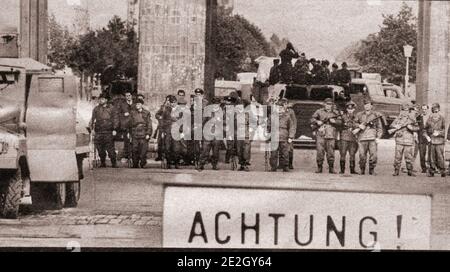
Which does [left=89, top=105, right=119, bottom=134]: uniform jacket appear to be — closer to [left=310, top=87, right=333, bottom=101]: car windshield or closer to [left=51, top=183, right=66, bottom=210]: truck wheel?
[left=51, top=183, right=66, bottom=210]: truck wheel

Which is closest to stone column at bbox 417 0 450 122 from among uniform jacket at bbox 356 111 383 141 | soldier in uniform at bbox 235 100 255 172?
uniform jacket at bbox 356 111 383 141

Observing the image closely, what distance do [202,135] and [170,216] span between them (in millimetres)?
369

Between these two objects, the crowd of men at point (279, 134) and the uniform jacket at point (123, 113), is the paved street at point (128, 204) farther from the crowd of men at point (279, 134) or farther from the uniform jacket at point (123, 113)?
the uniform jacket at point (123, 113)

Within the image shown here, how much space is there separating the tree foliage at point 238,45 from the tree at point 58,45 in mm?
664

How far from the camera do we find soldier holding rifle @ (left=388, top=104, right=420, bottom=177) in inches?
175

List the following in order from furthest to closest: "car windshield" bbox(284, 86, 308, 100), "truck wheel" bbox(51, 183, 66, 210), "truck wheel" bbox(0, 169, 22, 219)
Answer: "car windshield" bbox(284, 86, 308, 100), "truck wheel" bbox(51, 183, 66, 210), "truck wheel" bbox(0, 169, 22, 219)

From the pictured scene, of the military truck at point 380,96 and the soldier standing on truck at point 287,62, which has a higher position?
the soldier standing on truck at point 287,62

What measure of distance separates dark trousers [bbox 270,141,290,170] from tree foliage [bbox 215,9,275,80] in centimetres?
38

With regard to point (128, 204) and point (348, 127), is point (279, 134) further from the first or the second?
point (128, 204)

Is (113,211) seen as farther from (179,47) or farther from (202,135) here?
(179,47)

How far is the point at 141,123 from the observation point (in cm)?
440

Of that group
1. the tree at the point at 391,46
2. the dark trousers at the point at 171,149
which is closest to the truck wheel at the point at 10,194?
the dark trousers at the point at 171,149

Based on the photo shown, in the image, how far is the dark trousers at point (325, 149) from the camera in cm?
439
